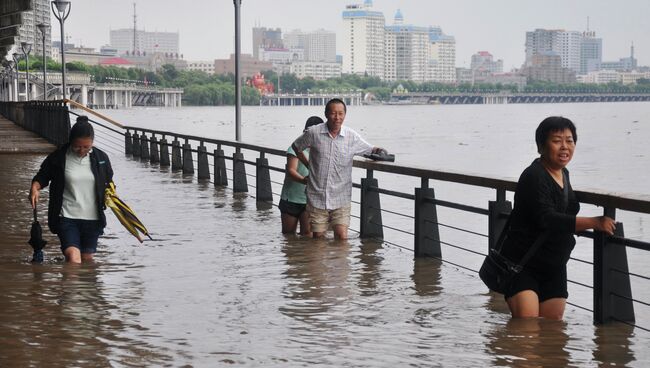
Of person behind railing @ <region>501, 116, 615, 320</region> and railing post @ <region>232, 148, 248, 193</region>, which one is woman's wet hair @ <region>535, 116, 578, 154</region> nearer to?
person behind railing @ <region>501, 116, 615, 320</region>

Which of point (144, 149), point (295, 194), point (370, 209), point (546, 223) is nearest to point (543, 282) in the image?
point (546, 223)

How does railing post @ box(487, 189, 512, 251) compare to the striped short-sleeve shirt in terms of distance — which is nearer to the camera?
railing post @ box(487, 189, 512, 251)

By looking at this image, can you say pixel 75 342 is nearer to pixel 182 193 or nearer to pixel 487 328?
pixel 487 328

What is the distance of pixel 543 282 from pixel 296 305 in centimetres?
236

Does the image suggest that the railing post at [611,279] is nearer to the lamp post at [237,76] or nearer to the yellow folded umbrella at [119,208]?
the yellow folded umbrella at [119,208]

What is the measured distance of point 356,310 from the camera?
912 centimetres

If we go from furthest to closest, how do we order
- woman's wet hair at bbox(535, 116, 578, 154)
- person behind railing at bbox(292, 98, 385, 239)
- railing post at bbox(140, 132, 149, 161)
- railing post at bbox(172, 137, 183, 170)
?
1. railing post at bbox(140, 132, 149, 161)
2. railing post at bbox(172, 137, 183, 170)
3. person behind railing at bbox(292, 98, 385, 239)
4. woman's wet hair at bbox(535, 116, 578, 154)

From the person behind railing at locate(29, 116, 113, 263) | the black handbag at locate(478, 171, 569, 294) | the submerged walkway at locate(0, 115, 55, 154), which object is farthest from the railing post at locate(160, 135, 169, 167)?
the black handbag at locate(478, 171, 569, 294)

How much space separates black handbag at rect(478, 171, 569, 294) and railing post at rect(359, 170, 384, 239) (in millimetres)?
5855

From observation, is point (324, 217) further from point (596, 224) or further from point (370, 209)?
point (596, 224)

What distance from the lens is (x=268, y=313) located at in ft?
29.5

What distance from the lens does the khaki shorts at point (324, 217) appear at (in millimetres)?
12898

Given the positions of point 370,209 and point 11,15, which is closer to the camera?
point 370,209

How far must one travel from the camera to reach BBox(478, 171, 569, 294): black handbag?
24.4 feet
